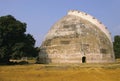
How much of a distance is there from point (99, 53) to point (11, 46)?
13.4 metres

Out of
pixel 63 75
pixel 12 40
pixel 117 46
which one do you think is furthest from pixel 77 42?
pixel 117 46

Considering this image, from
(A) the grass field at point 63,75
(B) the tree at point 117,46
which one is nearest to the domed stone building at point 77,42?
(A) the grass field at point 63,75

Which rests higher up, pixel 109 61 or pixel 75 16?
pixel 75 16

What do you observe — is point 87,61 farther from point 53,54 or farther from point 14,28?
point 14,28

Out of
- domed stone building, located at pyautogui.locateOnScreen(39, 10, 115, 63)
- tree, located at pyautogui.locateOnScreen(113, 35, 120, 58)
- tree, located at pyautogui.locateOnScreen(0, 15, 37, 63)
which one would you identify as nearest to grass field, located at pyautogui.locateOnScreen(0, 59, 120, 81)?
domed stone building, located at pyautogui.locateOnScreen(39, 10, 115, 63)

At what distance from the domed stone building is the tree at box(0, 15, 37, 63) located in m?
3.12

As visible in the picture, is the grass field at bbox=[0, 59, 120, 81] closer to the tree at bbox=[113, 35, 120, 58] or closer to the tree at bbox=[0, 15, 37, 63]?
the tree at bbox=[0, 15, 37, 63]

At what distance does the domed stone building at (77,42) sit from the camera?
3641cm

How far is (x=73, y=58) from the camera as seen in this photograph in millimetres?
36312

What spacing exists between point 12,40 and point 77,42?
10374 mm

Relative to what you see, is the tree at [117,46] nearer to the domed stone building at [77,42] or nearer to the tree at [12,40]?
the domed stone building at [77,42]

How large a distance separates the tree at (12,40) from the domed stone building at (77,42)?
312 cm

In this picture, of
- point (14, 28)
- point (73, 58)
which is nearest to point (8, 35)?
point (14, 28)

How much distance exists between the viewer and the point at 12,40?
39.7 m
